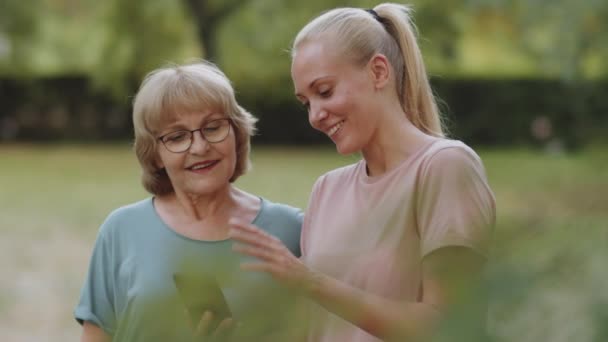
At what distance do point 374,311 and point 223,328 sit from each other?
28.1 inches

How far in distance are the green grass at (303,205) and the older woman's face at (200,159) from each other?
148cm

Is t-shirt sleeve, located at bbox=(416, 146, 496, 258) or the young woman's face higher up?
the young woman's face

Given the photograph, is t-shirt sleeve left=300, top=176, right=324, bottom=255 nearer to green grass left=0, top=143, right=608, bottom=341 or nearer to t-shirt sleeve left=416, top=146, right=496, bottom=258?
t-shirt sleeve left=416, top=146, right=496, bottom=258

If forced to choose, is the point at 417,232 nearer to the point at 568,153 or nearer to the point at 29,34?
the point at 568,153

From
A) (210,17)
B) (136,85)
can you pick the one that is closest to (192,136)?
(210,17)

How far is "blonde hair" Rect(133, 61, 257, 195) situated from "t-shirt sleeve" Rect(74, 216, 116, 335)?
235mm

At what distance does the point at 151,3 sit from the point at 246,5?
255cm

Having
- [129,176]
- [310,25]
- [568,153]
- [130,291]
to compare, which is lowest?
[129,176]

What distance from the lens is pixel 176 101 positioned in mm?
2531

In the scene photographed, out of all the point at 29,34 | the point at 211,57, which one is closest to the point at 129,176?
the point at 211,57

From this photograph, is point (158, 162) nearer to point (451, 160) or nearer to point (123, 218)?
point (123, 218)

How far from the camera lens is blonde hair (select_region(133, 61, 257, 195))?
2.54 meters

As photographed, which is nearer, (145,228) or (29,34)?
(145,228)

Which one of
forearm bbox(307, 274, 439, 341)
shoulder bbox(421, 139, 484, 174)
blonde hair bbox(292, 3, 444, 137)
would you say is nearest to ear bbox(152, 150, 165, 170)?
blonde hair bbox(292, 3, 444, 137)
